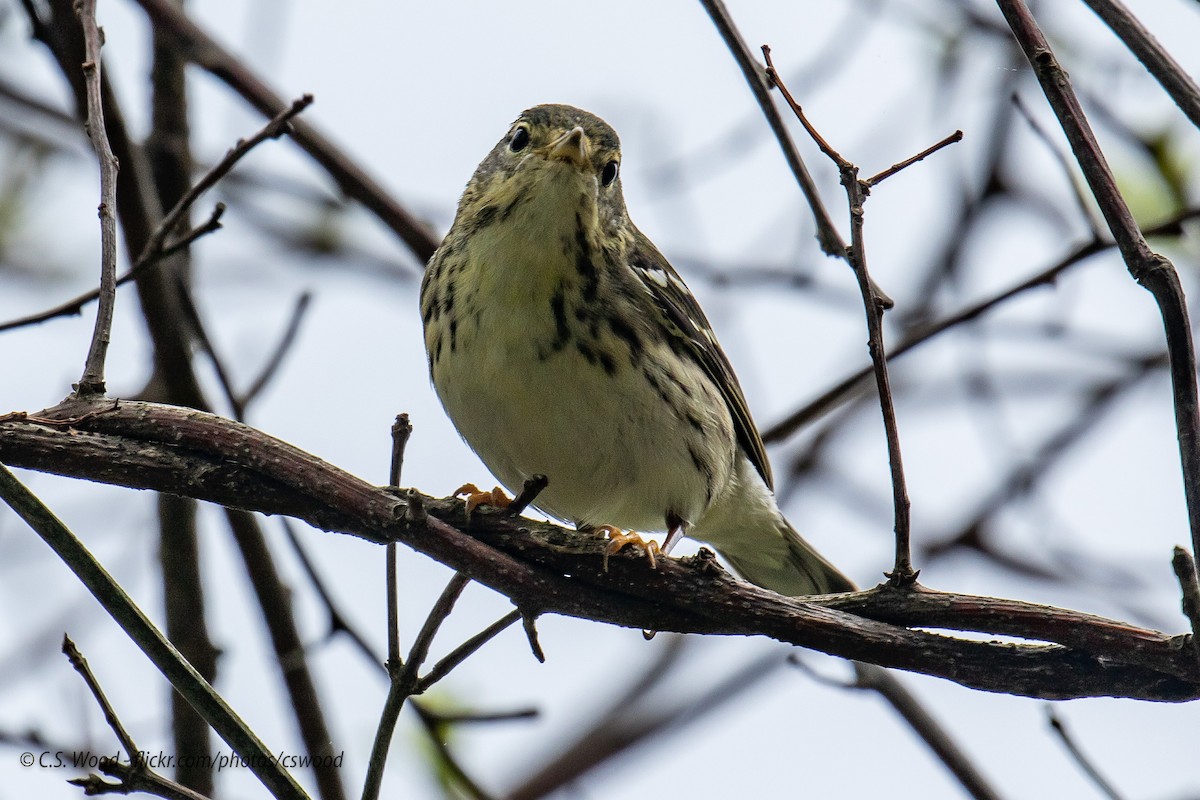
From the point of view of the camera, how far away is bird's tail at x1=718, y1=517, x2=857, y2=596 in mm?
5703

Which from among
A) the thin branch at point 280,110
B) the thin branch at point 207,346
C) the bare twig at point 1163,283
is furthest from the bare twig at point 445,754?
the bare twig at point 1163,283

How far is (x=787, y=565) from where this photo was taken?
5.80 meters

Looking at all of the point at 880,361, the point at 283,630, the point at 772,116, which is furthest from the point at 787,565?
the point at 880,361

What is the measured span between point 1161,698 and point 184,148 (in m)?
4.03

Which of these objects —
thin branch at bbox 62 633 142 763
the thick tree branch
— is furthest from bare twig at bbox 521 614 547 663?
thin branch at bbox 62 633 142 763

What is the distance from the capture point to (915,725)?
169 inches

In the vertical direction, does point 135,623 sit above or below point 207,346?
below

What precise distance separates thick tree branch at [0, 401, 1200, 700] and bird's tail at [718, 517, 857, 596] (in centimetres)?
276

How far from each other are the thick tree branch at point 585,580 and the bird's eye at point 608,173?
2270 millimetres

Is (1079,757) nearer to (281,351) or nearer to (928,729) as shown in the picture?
(928,729)

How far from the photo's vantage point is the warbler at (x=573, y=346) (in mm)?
4449

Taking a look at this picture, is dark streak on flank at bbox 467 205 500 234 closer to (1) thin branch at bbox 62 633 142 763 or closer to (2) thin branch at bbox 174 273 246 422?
(2) thin branch at bbox 174 273 246 422

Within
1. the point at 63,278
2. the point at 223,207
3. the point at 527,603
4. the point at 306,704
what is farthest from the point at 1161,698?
the point at 63,278

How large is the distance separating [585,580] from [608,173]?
7.97 feet
